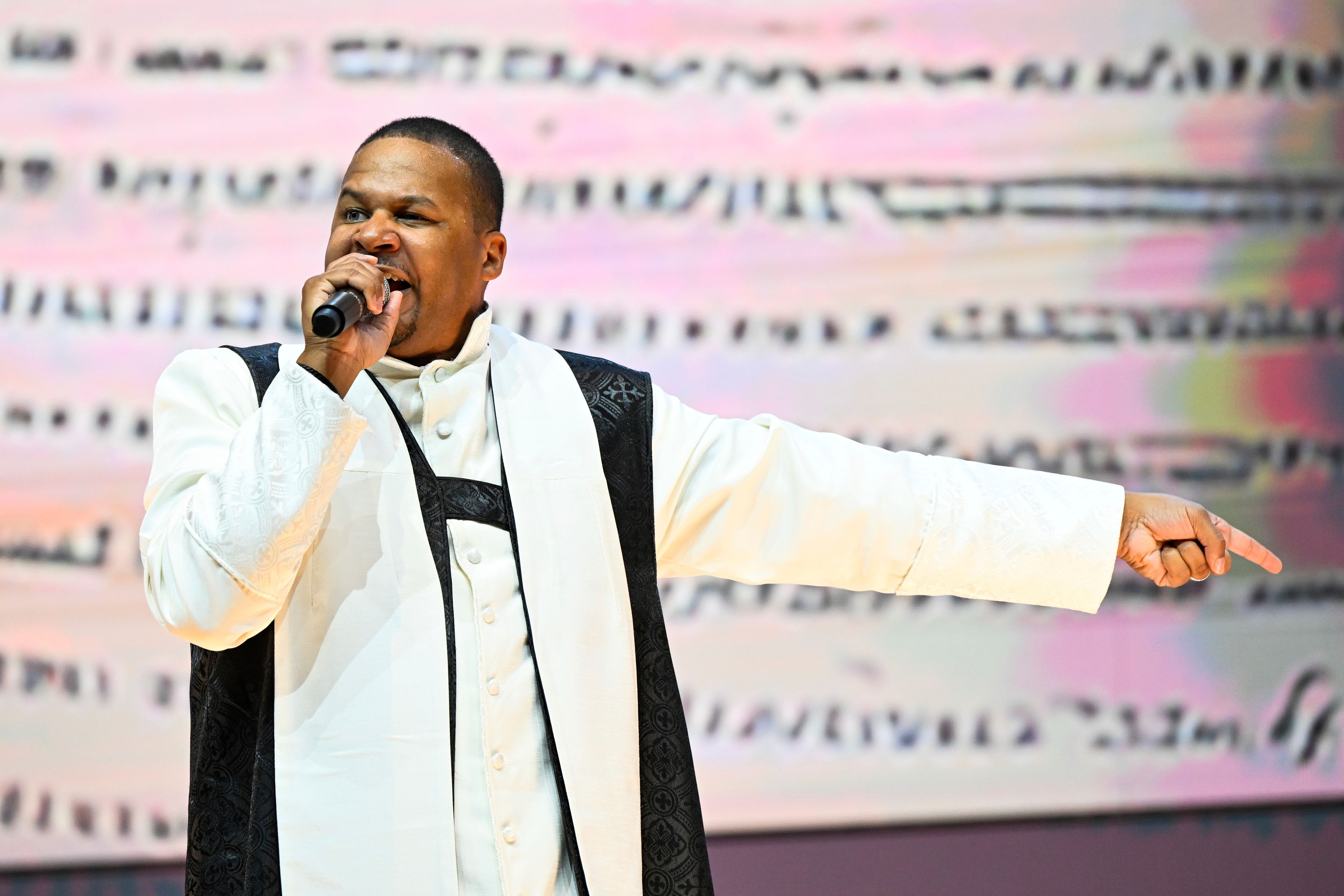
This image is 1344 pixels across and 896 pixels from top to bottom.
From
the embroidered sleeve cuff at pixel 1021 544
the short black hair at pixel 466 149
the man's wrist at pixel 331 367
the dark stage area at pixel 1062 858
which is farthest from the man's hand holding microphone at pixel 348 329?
the dark stage area at pixel 1062 858

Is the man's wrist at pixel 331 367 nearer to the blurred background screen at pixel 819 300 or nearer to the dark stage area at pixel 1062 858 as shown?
the blurred background screen at pixel 819 300

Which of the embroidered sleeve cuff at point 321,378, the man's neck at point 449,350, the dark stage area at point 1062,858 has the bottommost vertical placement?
the dark stage area at point 1062,858

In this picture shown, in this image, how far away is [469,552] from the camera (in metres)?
1.51

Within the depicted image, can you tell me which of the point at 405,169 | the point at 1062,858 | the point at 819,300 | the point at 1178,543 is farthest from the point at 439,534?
the point at 1062,858

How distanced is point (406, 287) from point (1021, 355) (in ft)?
5.20

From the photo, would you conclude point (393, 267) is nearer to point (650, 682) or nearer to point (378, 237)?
point (378, 237)

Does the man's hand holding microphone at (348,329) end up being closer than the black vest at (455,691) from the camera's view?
Yes

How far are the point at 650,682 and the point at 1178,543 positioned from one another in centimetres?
64

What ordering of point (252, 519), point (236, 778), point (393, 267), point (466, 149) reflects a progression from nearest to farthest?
point (252, 519) < point (236, 778) < point (393, 267) < point (466, 149)

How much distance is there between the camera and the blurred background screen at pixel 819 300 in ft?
8.16

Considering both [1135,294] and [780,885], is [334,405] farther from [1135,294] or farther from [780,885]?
[1135,294]

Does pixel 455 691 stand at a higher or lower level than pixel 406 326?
lower

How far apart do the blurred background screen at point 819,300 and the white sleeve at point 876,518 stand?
37.9 inches

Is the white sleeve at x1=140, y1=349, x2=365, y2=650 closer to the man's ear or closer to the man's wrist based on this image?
the man's wrist
